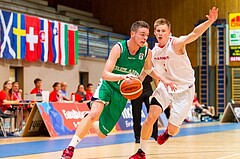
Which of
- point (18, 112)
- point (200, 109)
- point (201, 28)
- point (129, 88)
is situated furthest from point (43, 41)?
point (129, 88)

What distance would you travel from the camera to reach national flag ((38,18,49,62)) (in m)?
20.2

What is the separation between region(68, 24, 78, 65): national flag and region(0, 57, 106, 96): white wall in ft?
1.27

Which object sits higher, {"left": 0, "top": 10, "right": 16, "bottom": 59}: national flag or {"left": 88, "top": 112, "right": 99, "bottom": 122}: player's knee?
{"left": 0, "top": 10, "right": 16, "bottom": 59}: national flag

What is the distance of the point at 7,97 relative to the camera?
1482 cm

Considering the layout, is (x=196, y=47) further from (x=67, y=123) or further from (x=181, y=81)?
(x=181, y=81)

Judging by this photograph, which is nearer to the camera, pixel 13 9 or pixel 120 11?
pixel 13 9

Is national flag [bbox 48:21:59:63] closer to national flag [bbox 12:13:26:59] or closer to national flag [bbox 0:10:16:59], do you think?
national flag [bbox 12:13:26:59]

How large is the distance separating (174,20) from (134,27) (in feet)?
77.8

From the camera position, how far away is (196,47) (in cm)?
3012

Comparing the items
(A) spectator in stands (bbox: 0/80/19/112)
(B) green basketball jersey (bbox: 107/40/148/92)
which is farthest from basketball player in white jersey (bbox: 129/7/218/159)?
(A) spectator in stands (bbox: 0/80/19/112)

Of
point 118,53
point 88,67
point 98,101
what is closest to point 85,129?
point 98,101

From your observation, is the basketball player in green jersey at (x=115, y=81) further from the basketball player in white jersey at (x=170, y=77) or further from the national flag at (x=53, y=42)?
the national flag at (x=53, y=42)

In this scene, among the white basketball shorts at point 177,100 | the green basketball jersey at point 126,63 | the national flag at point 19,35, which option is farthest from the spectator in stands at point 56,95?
the green basketball jersey at point 126,63

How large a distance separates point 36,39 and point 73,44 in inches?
117
